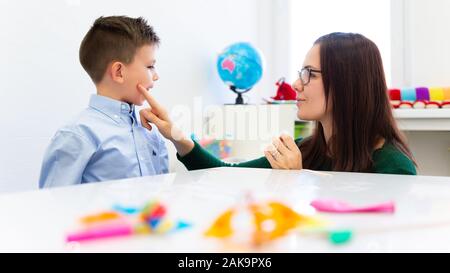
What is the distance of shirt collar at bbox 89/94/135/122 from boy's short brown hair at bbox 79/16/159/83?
0.14 m

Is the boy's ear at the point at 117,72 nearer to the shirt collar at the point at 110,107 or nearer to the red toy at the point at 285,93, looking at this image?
the shirt collar at the point at 110,107

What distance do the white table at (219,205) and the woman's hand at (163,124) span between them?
0.40 metres

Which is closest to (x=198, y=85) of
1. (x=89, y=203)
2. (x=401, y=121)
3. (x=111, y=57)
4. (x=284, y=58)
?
(x=284, y=58)

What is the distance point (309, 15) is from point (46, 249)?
324 centimetres

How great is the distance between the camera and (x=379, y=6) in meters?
3.10

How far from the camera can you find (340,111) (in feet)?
4.41

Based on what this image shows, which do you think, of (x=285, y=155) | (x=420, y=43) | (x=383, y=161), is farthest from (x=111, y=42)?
(x=420, y=43)

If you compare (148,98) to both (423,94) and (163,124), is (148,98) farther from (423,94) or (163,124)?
(423,94)

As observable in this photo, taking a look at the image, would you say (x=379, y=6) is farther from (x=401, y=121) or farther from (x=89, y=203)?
(x=89, y=203)

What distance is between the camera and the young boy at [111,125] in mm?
1189

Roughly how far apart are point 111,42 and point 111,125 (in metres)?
0.31

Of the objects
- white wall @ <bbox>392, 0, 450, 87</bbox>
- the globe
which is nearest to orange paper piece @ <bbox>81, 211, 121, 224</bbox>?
the globe

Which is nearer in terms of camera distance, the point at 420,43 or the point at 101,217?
the point at 101,217

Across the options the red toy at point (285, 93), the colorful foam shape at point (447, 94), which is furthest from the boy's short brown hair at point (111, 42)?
the colorful foam shape at point (447, 94)
